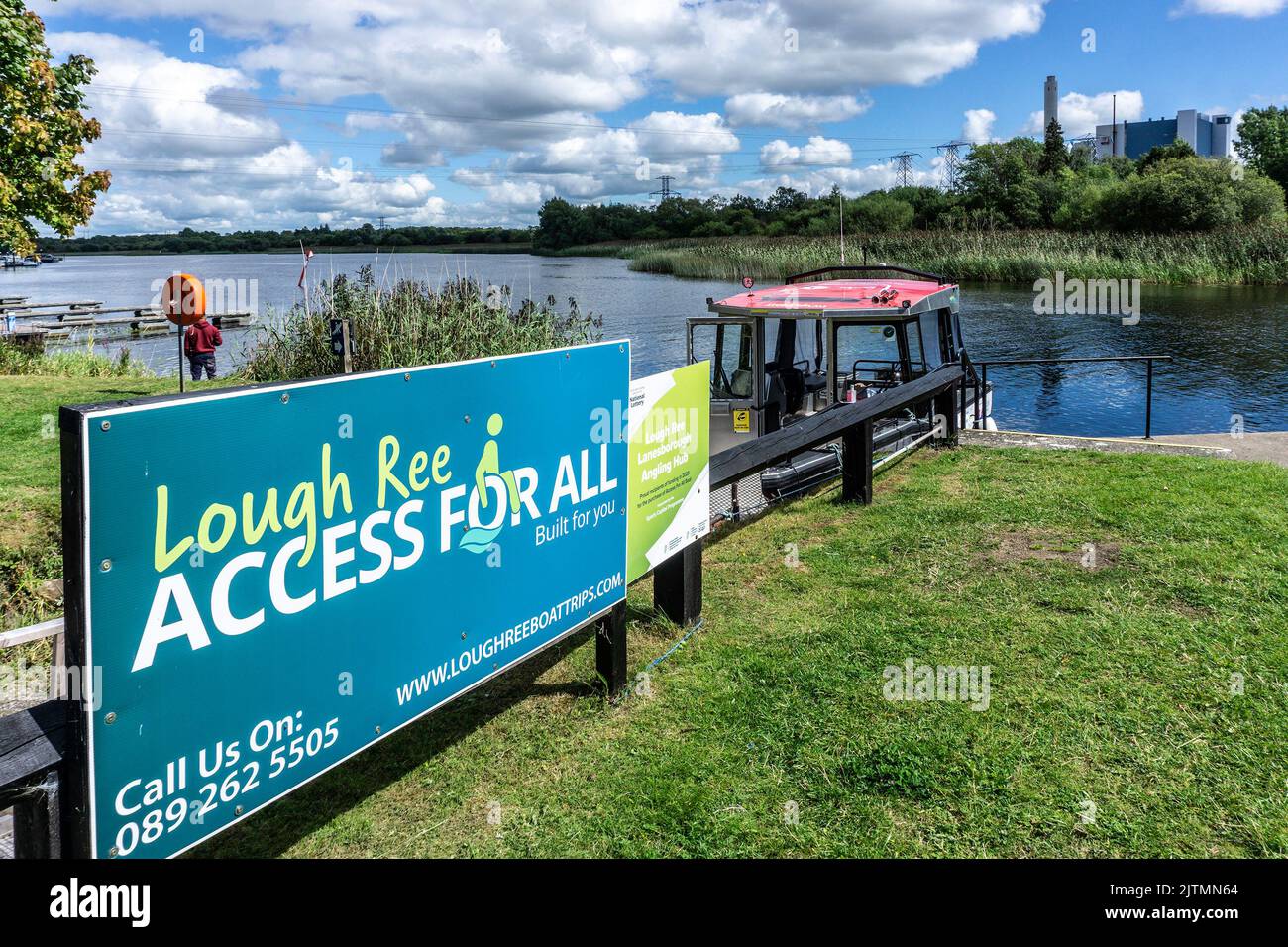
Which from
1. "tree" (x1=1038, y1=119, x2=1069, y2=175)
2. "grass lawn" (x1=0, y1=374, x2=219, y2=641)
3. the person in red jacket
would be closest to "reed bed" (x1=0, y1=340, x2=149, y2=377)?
the person in red jacket

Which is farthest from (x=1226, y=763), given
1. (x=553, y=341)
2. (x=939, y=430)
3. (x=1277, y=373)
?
(x=1277, y=373)

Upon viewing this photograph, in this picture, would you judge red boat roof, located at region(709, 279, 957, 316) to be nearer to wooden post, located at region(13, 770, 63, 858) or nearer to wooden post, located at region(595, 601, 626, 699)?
wooden post, located at region(595, 601, 626, 699)

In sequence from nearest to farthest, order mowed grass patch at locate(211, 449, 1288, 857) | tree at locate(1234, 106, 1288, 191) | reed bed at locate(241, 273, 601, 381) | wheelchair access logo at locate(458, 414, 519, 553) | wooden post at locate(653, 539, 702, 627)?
mowed grass patch at locate(211, 449, 1288, 857)
wheelchair access logo at locate(458, 414, 519, 553)
wooden post at locate(653, 539, 702, 627)
reed bed at locate(241, 273, 601, 381)
tree at locate(1234, 106, 1288, 191)

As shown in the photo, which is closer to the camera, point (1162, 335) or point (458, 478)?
point (458, 478)

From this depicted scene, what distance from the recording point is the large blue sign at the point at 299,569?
266 cm

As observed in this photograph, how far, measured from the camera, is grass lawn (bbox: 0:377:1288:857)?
393 cm

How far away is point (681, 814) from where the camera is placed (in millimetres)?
4066

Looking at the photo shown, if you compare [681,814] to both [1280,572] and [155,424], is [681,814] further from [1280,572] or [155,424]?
[1280,572]

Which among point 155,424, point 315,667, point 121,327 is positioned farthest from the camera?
point 121,327

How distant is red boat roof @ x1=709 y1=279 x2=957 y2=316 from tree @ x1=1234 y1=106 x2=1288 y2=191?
81.0 meters

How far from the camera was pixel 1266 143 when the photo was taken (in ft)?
286

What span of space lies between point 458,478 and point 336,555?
71 centimetres

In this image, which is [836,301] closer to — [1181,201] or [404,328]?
[404,328]
